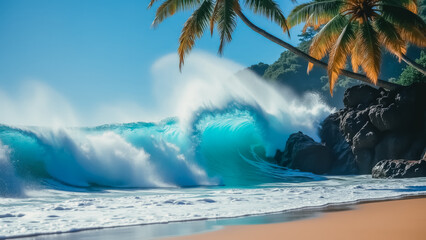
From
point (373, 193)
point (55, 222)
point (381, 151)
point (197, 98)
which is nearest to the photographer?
point (55, 222)

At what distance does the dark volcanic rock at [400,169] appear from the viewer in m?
14.6

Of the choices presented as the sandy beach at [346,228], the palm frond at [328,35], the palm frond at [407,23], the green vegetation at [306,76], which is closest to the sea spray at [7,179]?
the sandy beach at [346,228]

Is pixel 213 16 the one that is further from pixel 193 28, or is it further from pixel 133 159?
pixel 133 159

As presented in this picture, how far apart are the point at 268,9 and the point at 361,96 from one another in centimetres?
717

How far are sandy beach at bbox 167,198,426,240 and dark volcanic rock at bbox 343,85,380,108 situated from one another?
43.9 feet

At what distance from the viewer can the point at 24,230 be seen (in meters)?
6.22

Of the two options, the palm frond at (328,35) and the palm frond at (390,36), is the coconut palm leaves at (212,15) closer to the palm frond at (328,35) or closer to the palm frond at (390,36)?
the palm frond at (328,35)

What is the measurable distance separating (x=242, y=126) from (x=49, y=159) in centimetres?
1191

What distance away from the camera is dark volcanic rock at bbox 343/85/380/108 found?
64.8 ft

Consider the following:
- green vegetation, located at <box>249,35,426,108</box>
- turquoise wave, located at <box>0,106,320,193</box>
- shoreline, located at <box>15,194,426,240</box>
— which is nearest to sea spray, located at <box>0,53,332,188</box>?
turquoise wave, located at <box>0,106,320,193</box>

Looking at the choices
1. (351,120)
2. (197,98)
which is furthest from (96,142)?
(351,120)

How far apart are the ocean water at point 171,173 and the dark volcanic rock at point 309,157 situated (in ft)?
3.05

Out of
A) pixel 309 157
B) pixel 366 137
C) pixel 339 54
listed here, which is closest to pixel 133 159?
pixel 309 157

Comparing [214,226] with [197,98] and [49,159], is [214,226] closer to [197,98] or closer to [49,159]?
[49,159]
